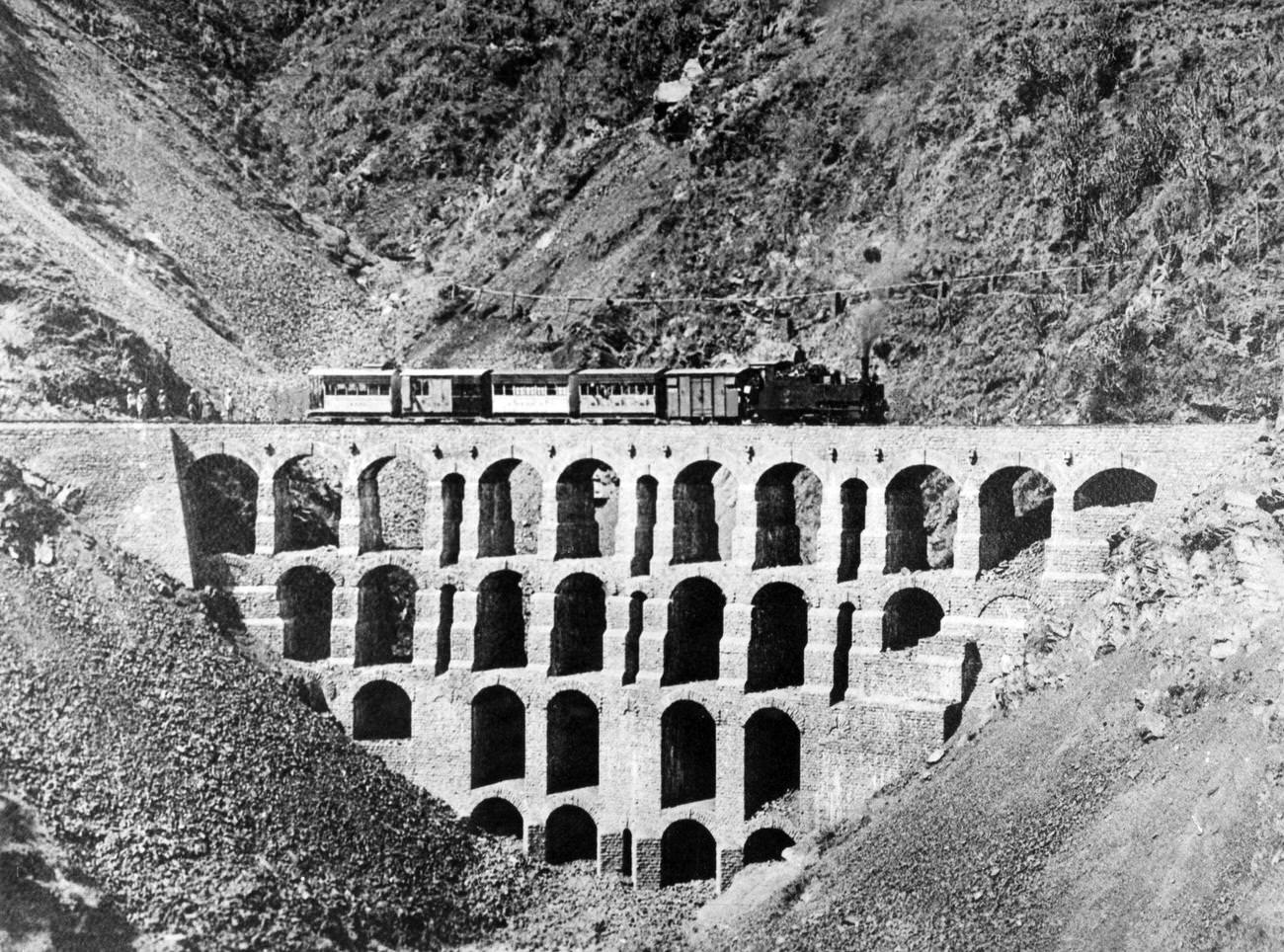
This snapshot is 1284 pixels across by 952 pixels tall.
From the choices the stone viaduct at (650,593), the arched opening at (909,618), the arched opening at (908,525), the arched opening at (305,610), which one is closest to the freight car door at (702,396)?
the stone viaduct at (650,593)

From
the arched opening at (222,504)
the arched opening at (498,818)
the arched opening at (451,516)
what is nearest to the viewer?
the arched opening at (498,818)

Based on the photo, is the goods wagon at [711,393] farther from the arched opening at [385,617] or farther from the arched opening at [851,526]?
the arched opening at [385,617]

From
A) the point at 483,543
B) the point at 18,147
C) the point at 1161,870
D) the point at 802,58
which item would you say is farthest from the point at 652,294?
the point at 1161,870

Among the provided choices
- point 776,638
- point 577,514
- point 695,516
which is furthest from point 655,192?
point 776,638

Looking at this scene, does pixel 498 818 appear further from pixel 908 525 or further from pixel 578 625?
pixel 908 525

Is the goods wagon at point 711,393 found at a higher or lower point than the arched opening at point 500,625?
higher

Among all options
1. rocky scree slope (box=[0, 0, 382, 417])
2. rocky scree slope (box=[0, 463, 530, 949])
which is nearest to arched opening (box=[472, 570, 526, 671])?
rocky scree slope (box=[0, 463, 530, 949])

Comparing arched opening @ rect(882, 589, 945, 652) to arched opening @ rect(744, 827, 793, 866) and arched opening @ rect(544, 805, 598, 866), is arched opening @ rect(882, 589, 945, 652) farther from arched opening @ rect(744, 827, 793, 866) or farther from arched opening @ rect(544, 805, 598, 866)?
arched opening @ rect(544, 805, 598, 866)
